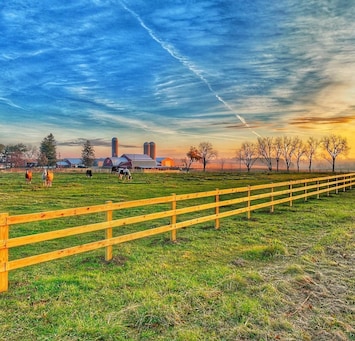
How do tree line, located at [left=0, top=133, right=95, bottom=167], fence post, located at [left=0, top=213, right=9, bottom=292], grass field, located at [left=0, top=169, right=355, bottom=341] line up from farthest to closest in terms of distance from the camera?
tree line, located at [left=0, top=133, right=95, bottom=167]
fence post, located at [left=0, top=213, right=9, bottom=292]
grass field, located at [left=0, top=169, right=355, bottom=341]

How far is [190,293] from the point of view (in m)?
4.58

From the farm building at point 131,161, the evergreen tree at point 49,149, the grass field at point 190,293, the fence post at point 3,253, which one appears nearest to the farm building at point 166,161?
the farm building at point 131,161

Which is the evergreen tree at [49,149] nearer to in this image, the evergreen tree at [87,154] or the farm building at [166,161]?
the evergreen tree at [87,154]

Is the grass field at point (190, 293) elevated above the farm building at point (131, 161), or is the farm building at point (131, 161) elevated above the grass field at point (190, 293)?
the farm building at point (131, 161)

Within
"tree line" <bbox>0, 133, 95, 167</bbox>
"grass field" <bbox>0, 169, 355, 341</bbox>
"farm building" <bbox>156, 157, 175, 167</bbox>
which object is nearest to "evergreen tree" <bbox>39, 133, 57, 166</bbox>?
"tree line" <bbox>0, 133, 95, 167</bbox>

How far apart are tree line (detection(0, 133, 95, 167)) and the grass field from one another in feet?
271

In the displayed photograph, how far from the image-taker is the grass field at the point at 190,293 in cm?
364

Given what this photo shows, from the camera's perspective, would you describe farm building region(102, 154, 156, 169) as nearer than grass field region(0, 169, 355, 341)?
No

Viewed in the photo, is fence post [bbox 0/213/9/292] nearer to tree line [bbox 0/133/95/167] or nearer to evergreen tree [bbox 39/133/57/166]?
tree line [bbox 0/133/95/167]

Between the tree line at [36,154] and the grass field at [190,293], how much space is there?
3253 inches

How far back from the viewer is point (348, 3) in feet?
46.4

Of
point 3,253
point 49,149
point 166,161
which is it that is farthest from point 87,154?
point 3,253

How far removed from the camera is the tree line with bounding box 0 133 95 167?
8450cm

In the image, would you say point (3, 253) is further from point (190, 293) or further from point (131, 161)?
point (131, 161)
